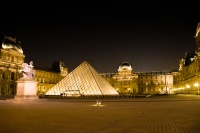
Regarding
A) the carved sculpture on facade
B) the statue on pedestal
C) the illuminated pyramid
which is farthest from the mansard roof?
the statue on pedestal

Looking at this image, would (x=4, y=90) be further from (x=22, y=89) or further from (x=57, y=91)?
(x=22, y=89)

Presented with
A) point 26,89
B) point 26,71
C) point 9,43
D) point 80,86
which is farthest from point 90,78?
point 9,43

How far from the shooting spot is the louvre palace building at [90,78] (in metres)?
41.5

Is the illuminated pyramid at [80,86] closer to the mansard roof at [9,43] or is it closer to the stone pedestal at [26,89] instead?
the stone pedestal at [26,89]

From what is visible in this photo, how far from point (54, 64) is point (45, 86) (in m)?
18.0

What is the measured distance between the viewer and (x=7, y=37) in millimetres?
66375

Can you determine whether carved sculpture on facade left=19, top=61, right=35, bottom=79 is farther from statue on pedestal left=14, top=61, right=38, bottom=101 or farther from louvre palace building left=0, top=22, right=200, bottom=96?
louvre palace building left=0, top=22, right=200, bottom=96

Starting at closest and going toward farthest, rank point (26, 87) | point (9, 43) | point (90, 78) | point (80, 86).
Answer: point (26, 87)
point (80, 86)
point (90, 78)
point (9, 43)

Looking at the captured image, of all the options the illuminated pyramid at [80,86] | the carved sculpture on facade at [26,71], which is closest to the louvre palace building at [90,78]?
the illuminated pyramid at [80,86]

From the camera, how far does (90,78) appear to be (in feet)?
139

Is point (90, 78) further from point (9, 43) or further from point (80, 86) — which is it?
point (9, 43)

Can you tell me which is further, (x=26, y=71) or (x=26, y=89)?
(x=26, y=71)

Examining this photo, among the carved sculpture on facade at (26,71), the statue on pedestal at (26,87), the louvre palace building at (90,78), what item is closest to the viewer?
the statue on pedestal at (26,87)

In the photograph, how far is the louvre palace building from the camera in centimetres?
4153
